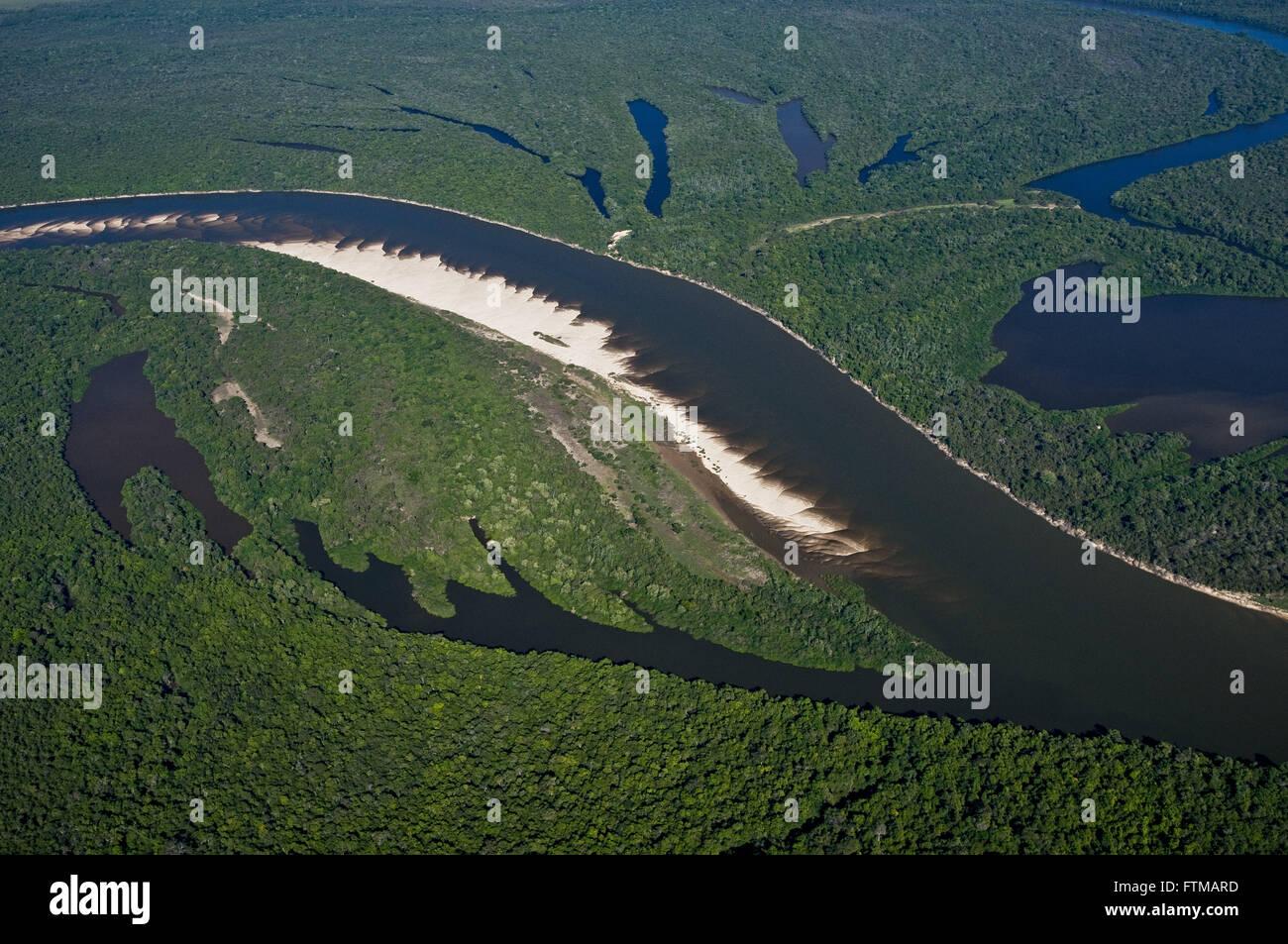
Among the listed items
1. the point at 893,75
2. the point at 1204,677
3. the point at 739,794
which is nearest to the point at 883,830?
the point at 739,794

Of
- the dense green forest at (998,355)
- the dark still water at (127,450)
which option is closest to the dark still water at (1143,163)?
the dense green forest at (998,355)

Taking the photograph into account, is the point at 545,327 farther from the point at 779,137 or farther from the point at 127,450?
the point at 779,137

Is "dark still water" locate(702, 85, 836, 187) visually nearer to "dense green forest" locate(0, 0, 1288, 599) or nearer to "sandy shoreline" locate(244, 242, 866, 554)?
"dense green forest" locate(0, 0, 1288, 599)

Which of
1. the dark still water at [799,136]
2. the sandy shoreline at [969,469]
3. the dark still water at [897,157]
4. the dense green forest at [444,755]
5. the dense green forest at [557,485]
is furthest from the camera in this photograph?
the dark still water at [799,136]

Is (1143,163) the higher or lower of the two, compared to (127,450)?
higher

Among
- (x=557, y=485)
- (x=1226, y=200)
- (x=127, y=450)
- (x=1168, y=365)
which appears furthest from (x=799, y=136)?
(x=127, y=450)

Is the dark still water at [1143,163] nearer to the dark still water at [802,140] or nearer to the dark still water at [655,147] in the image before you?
the dark still water at [802,140]
